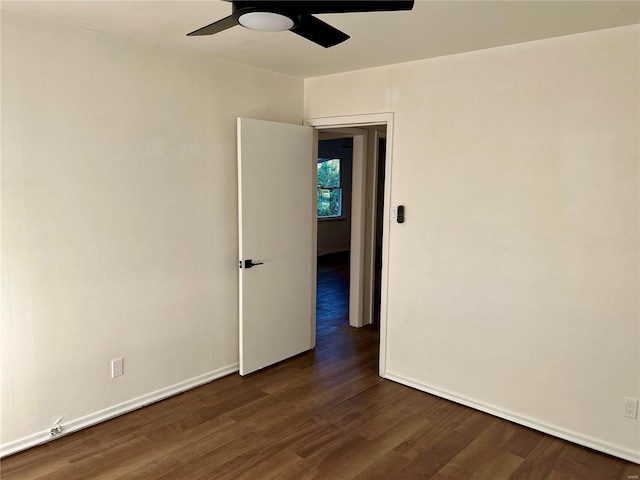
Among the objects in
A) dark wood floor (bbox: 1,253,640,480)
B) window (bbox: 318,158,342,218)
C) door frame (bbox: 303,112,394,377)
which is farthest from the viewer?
window (bbox: 318,158,342,218)

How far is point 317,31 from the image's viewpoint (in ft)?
6.50

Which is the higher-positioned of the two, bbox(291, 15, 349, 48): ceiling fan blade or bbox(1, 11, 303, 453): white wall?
bbox(291, 15, 349, 48): ceiling fan blade

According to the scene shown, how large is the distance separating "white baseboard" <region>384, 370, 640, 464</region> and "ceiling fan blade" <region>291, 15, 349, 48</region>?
8.19 feet

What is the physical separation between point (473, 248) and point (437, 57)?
1.31m

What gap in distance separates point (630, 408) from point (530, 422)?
1.88 feet

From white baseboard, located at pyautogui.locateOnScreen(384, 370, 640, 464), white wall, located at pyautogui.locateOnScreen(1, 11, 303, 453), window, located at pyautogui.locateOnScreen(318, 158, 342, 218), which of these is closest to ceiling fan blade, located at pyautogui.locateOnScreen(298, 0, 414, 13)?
white wall, located at pyautogui.locateOnScreen(1, 11, 303, 453)

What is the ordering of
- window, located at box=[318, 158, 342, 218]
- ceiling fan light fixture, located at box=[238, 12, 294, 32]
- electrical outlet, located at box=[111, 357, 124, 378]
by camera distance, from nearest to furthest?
ceiling fan light fixture, located at box=[238, 12, 294, 32] → electrical outlet, located at box=[111, 357, 124, 378] → window, located at box=[318, 158, 342, 218]

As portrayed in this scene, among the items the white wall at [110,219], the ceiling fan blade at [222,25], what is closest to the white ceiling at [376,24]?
the white wall at [110,219]

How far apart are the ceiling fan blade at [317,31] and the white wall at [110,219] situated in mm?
1434

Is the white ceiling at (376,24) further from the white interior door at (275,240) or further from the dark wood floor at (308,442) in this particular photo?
the dark wood floor at (308,442)

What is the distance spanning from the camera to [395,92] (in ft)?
11.3

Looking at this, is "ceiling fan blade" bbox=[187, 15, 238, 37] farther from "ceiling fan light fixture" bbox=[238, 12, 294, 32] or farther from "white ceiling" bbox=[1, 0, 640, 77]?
"white ceiling" bbox=[1, 0, 640, 77]

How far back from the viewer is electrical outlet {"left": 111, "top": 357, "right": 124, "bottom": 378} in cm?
302

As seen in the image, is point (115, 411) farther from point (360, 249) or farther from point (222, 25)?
point (360, 249)
